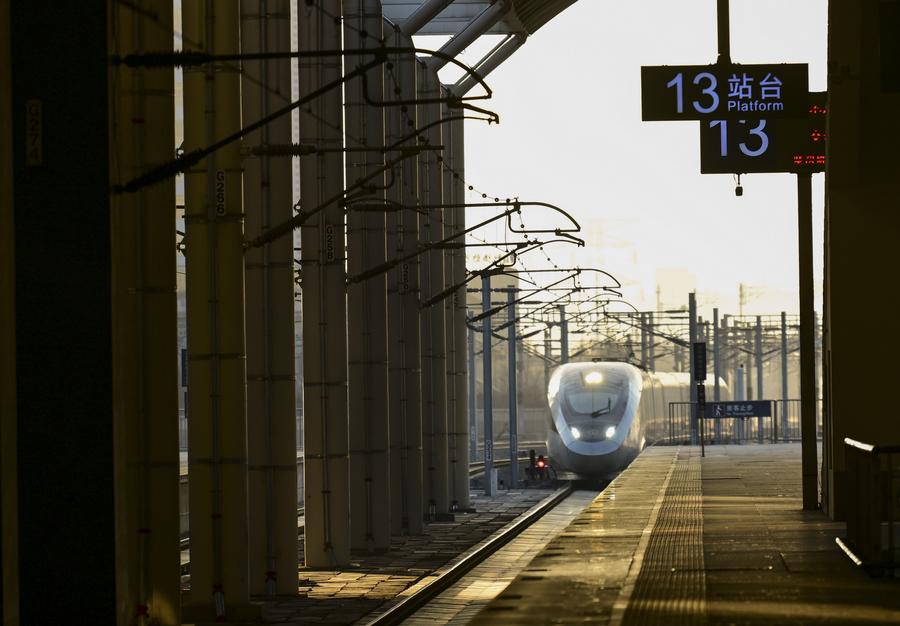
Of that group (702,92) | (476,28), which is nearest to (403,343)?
(476,28)

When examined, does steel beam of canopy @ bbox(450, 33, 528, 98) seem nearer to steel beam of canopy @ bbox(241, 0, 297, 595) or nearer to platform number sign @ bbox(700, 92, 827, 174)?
platform number sign @ bbox(700, 92, 827, 174)

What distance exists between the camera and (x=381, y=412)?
2691 centimetres

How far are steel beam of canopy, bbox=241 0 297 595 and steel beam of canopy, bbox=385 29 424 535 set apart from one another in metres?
10.1

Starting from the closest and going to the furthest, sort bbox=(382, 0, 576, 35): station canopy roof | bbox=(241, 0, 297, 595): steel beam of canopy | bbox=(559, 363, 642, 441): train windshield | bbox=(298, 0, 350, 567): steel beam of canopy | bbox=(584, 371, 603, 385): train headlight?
bbox=(241, 0, 297, 595): steel beam of canopy, bbox=(298, 0, 350, 567): steel beam of canopy, bbox=(382, 0, 576, 35): station canopy roof, bbox=(559, 363, 642, 441): train windshield, bbox=(584, 371, 603, 385): train headlight

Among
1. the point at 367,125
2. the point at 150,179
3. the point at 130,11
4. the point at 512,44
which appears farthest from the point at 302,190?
the point at 512,44

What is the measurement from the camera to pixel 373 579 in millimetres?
22531

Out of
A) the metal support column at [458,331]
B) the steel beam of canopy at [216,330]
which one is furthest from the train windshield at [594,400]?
the steel beam of canopy at [216,330]

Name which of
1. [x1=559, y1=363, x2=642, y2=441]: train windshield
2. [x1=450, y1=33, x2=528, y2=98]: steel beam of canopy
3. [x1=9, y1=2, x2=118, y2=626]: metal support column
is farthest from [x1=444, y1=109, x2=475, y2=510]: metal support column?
[x1=9, y1=2, x2=118, y2=626]: metal support column

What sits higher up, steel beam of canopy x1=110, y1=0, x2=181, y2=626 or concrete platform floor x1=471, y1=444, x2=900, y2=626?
steel beam of canopy x1=110, y1=0, x2=181, y2=626

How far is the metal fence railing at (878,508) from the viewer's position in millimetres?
14273

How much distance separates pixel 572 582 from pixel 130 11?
6.20m

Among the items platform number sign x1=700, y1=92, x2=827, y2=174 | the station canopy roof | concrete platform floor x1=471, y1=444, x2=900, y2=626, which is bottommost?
concrete platform floor x1=471, y1=444, x2=900, y2=626

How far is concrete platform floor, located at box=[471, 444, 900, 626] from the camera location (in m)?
12.5

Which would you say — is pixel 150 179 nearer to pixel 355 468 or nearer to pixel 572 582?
pixel 572 582
